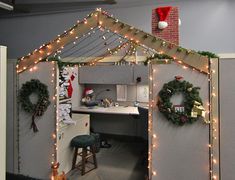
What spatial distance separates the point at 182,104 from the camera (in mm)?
2736

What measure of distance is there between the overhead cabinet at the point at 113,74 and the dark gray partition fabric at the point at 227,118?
228 cm

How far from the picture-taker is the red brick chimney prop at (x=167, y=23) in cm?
302

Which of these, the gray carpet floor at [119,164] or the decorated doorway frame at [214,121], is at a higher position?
the decorated doorway frame at [214,121]

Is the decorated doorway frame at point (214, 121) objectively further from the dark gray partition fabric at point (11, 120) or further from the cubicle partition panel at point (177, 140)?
the dark gray partition fabric at point (11, 120)

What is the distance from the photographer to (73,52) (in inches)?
233

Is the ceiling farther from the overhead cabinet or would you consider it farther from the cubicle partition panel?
the cubicle partition panel

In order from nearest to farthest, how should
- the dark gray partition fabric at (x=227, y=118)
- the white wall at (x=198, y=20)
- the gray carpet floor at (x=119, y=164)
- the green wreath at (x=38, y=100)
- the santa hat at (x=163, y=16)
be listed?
the dark gray partition fabric at (x=227, y=118) < the santa hat at (x=163, y=16) < the green wreath at (x=38, y=100) < the gray carpet floor at (x=119, y=164) < the white wall at (x=198, y=20)

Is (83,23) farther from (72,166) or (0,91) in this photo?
(72,166)

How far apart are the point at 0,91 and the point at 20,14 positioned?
5.73 m

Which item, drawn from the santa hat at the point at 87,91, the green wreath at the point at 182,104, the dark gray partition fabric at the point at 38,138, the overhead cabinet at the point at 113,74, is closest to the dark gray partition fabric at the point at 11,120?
the dark gray partition fabric at the point at 38,138

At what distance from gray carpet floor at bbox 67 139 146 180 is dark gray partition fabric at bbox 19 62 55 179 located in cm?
54

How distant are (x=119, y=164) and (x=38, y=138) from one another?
1.60 m

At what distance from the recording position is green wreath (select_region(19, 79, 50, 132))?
126 inches

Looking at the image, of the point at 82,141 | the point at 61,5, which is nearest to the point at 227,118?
the point at 82,141
